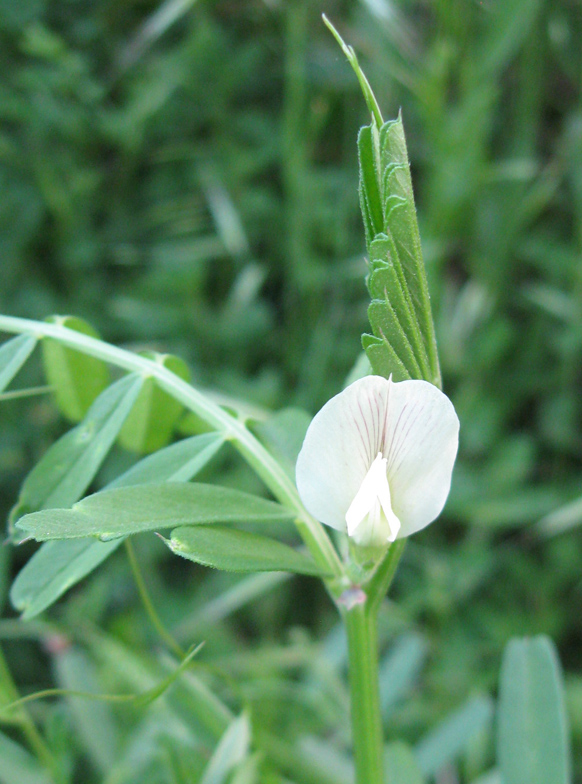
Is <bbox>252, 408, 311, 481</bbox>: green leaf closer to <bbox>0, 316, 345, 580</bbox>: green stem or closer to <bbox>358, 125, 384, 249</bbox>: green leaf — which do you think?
<bbox>0, 316, 345, 580</bbox>: green stem

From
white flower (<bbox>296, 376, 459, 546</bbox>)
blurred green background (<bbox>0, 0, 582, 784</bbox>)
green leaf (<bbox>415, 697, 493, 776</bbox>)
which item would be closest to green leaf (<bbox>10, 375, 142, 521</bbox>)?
white flower (<bbox>296, 376, 459, 546</bbox>)

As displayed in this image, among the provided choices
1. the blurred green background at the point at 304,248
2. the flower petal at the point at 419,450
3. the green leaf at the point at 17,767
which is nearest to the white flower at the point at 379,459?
the flower petal at the point at 419,450

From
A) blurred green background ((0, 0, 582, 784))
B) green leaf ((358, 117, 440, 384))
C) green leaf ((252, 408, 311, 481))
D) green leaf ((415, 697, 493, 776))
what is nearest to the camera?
green leaf ((358, 117, 440, 384))

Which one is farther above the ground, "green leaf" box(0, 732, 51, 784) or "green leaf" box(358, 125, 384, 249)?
"green leaf" box(358, 125, 384, 249)

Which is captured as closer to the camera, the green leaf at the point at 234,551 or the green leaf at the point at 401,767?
the green leaf at the point at 234,551

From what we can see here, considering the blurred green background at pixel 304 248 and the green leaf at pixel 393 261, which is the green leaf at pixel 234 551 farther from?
the blurred green background at pixel 304 248

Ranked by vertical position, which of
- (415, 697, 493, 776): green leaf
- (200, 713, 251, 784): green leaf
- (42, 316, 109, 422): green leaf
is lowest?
(415, 697, 493, 776): green leaf
